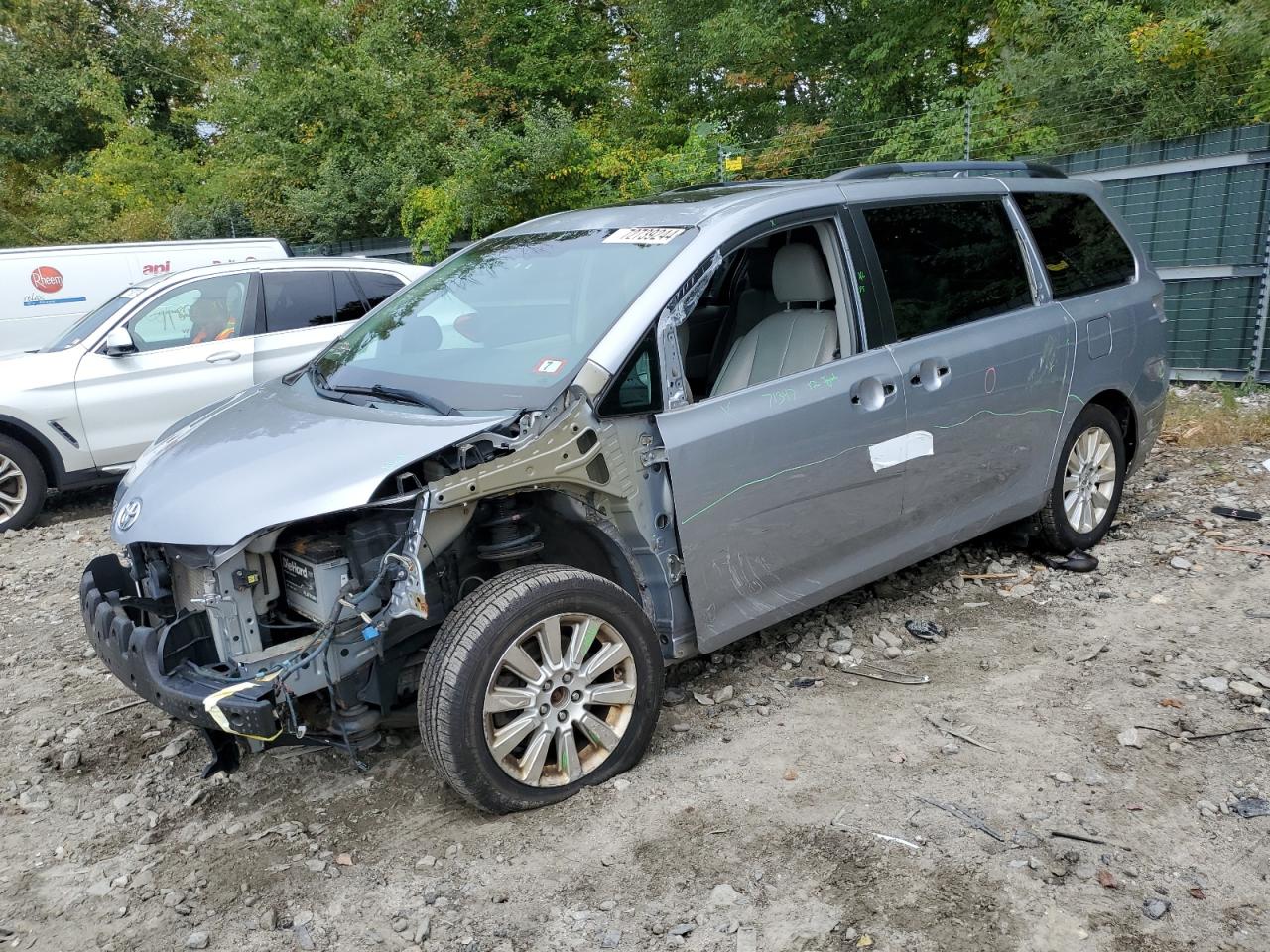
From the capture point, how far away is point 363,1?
892 inches

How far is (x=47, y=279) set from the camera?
10.7m

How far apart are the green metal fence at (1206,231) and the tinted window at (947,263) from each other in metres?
5.26

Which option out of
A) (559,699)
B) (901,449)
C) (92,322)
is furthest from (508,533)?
(92,322)

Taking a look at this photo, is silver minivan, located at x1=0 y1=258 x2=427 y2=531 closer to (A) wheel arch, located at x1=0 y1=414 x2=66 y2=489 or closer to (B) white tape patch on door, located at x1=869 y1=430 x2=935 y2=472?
(A) wheel arch, located at x1=0 y1=414 x2=66 y2=489

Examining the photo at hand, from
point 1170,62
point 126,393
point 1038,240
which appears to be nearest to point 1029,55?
point 1170,62

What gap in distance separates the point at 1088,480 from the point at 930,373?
154cm

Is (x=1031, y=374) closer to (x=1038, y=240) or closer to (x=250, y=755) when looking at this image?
(x=1038, y=240)

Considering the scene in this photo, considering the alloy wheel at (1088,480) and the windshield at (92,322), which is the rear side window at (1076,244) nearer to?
the alloy wheel at (1088,480)

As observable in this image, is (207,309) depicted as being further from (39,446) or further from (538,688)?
(538,688)

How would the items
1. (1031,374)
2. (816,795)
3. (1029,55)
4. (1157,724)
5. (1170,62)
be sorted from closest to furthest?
(816,795) → (1157,724) → (1031,374) → (1170,62) → (1029,55)

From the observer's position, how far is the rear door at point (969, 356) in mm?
4188

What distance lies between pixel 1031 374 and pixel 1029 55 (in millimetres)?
10366

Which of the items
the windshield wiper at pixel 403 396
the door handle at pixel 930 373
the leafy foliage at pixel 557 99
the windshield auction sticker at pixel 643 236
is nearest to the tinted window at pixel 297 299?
the windshield wiper at pixel 403 396

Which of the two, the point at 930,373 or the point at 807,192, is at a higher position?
the point at 807,192
